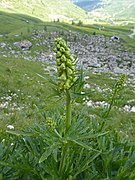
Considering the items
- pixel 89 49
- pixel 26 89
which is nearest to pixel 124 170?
pixel 26 89

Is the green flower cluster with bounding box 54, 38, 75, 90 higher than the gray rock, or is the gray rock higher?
the green flower cluster with bounding box 54, 38, 75, 90

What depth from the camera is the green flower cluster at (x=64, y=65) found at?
2.81 meters

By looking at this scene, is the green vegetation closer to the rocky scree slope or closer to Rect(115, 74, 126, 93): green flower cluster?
Rect(115, 74, 126, 93): green flower cluster

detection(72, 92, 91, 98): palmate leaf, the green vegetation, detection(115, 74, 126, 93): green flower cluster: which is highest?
detection(72, 92, 91, 98): palmate leaf

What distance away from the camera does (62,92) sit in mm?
3100

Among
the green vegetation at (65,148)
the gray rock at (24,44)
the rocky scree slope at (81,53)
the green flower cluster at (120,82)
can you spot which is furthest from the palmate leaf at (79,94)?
the gray rock at (24,44)

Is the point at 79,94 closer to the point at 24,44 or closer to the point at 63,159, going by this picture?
the point at 63,159

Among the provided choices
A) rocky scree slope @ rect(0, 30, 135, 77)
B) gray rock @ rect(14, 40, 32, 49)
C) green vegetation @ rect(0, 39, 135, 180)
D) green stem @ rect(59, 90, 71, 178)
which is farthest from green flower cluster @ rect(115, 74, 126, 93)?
gray rock @ rect(14, 40, 32, 49)

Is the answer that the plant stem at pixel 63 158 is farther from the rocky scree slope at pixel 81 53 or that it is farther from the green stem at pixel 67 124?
the rocky scree slope at pixel 81 53

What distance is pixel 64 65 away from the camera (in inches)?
112

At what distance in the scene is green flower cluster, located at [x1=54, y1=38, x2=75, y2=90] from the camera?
2812mm

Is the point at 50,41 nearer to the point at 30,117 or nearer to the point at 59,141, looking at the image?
the point at 30,117

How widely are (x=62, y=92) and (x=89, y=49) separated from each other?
6179cm

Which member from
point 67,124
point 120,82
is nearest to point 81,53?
point 120,82
